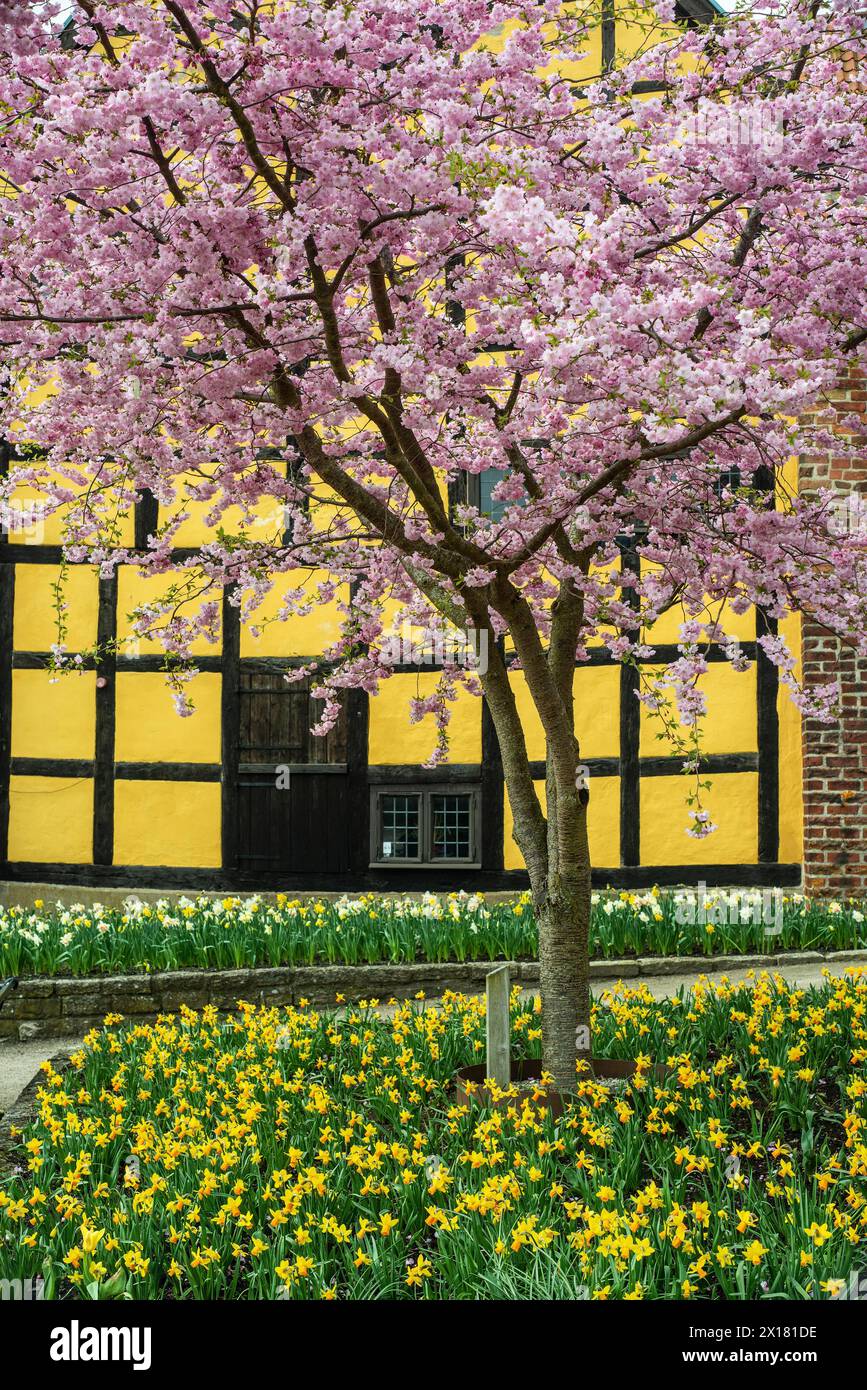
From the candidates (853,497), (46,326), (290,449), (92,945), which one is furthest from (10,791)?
(853,497)

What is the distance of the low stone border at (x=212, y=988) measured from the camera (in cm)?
806

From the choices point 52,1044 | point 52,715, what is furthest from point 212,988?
point 52,715

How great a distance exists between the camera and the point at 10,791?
39.6 ft

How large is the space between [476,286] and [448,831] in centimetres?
718

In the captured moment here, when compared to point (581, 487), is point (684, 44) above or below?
above

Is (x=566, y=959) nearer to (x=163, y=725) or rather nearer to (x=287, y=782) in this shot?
(x=287, y=782)

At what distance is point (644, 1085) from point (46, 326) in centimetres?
375

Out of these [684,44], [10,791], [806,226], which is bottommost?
[10,791]

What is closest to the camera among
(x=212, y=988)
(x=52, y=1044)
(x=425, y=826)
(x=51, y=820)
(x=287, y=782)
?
(x=52, y=1044)

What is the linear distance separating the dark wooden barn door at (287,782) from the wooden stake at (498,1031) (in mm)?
6255

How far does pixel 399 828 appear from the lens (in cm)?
1162

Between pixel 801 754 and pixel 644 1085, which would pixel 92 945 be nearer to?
pixel 644 1085

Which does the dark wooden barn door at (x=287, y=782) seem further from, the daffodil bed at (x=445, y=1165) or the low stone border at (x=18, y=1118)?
the daffodil bed at (x=445, y=1165)

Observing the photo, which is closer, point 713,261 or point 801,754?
point 713,261
